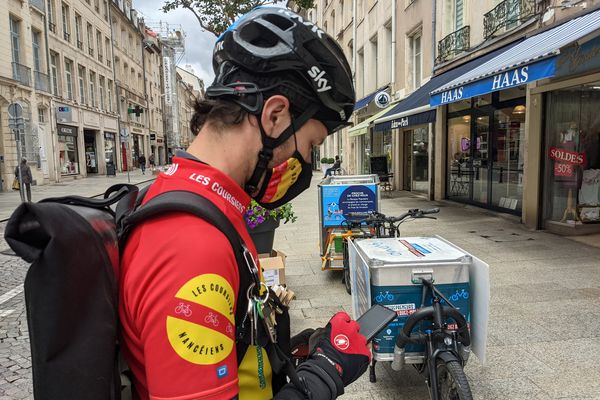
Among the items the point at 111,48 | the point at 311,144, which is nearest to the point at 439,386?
the point at 311,144

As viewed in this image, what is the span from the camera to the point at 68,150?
27.3 meters

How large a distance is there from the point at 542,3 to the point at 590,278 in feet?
17.8

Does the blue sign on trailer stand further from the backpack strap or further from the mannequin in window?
the backpack strap

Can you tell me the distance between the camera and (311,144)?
127 centimetres

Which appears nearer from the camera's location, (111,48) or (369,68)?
(369,68)

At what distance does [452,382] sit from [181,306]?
209 centimetres

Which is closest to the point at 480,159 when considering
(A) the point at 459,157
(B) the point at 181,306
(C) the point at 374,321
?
(A) the point at 459,157

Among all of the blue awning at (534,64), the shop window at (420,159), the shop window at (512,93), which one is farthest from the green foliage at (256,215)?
the shop window at (420,159)

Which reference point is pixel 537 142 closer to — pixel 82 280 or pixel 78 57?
pixel 82 280

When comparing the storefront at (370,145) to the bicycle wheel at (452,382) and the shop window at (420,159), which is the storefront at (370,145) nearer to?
the shop window at (420,159)

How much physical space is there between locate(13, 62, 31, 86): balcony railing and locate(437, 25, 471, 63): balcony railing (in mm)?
18943

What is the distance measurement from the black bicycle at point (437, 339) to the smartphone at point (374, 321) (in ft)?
4.01

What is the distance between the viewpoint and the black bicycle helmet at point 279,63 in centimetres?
114

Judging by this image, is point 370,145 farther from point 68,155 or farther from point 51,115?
point 68,155
